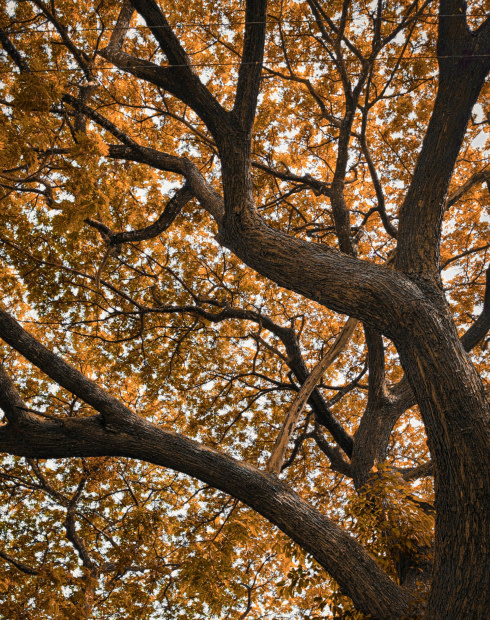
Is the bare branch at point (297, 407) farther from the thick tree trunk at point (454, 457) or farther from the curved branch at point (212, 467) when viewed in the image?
the thick tree trunk at point (454, 457)

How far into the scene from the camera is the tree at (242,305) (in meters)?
3.07

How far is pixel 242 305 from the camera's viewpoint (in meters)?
7.38

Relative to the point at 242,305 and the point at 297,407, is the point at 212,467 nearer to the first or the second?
the point at 297,407

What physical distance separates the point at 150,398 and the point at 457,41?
644 centimetres

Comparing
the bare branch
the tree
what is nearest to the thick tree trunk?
the tree

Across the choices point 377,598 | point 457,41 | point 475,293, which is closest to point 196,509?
point 377,598

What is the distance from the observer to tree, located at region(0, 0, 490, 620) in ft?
10.1

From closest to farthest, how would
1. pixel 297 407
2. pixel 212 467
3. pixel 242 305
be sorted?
1. pixel 212 467
2. pixel 297 407
3. pixel 242 305

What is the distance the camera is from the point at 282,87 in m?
6.81

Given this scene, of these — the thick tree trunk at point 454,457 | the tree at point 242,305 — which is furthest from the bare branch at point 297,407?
the thick tree trunk at point 454,457

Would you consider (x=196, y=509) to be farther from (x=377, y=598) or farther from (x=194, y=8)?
(x=194, y=8)

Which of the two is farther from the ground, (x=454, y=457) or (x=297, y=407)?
(x=297, y=407)

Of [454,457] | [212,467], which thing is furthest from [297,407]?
[454,457]

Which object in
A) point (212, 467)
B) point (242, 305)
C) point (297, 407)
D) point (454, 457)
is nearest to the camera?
point (454, 457)
